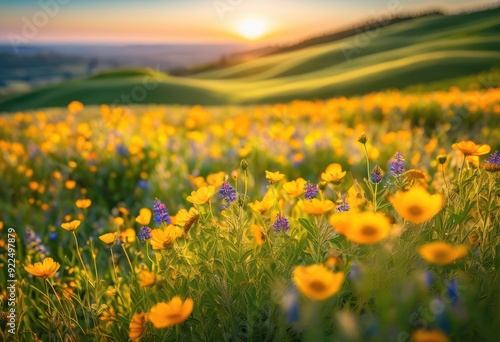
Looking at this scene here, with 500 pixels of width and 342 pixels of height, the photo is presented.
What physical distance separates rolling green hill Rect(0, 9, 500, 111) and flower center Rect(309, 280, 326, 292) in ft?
59.5

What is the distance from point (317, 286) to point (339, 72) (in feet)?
115

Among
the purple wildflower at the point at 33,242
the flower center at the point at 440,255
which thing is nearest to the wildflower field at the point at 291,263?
the flower center at the point at 440,255

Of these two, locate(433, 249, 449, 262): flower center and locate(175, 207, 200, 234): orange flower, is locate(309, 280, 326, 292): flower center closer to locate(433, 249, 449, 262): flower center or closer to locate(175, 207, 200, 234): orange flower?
locate(433, 249, 449, 262): flower center

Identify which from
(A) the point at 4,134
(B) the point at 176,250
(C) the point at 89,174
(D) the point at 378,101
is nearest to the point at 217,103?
(D) the point at 378,101

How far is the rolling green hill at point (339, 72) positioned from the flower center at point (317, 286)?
1812 centimetres

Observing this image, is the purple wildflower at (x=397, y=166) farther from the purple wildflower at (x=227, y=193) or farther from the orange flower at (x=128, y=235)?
the orange flower at (x=128, y=235)

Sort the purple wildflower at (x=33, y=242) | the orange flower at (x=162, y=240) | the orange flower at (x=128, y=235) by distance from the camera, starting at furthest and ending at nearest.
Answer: the purple wildflower at (x=33, y=242)
the orange flower at (x=128, y=235)
the orange flower at (x=162, y=240)

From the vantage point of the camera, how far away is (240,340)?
1797 millimetres

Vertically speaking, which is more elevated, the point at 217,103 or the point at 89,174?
the point at 89,174

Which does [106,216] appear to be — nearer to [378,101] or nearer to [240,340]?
[240,340]

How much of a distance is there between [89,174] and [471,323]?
4.81 meters

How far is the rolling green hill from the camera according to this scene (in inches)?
984

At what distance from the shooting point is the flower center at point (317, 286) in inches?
39.2

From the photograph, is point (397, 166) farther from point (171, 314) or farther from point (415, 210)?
point (171, 314)
